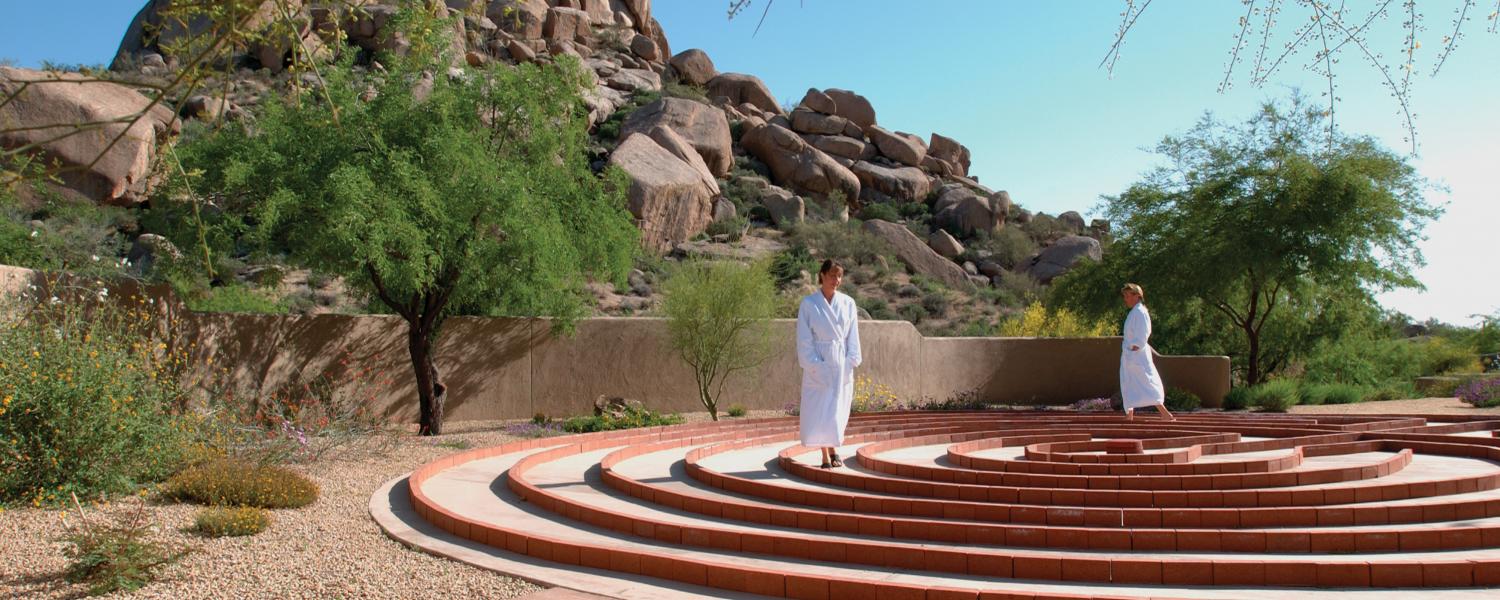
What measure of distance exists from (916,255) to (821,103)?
14.3m

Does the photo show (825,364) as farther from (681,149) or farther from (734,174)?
(734,174)

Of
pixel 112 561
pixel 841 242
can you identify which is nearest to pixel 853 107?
pixel 841 242

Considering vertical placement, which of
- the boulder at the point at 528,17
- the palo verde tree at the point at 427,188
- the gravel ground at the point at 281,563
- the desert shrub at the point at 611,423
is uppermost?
the boulder at the point at 528,17

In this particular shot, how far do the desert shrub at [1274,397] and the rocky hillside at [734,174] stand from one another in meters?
12.5

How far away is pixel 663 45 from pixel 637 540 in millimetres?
61999

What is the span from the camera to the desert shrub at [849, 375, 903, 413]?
712 inches

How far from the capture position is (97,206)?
31328 millimetres

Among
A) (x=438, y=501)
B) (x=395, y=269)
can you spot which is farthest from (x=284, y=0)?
(x=395, y=269)

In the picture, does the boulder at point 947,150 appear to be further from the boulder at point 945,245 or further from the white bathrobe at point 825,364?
the white bathrobe at point 825,364

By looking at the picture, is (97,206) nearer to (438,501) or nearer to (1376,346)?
(438,501)

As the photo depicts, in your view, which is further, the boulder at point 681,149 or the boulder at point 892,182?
the boulder at point 892,182

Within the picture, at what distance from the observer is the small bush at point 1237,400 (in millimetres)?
19359

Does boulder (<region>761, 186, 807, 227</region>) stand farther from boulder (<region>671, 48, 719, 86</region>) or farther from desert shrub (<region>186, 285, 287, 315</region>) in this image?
desert shrub (<region>186, 285, 287, 315</region>)

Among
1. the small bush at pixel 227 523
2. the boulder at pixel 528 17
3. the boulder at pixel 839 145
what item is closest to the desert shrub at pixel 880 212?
the boulder at pixel 839 145
